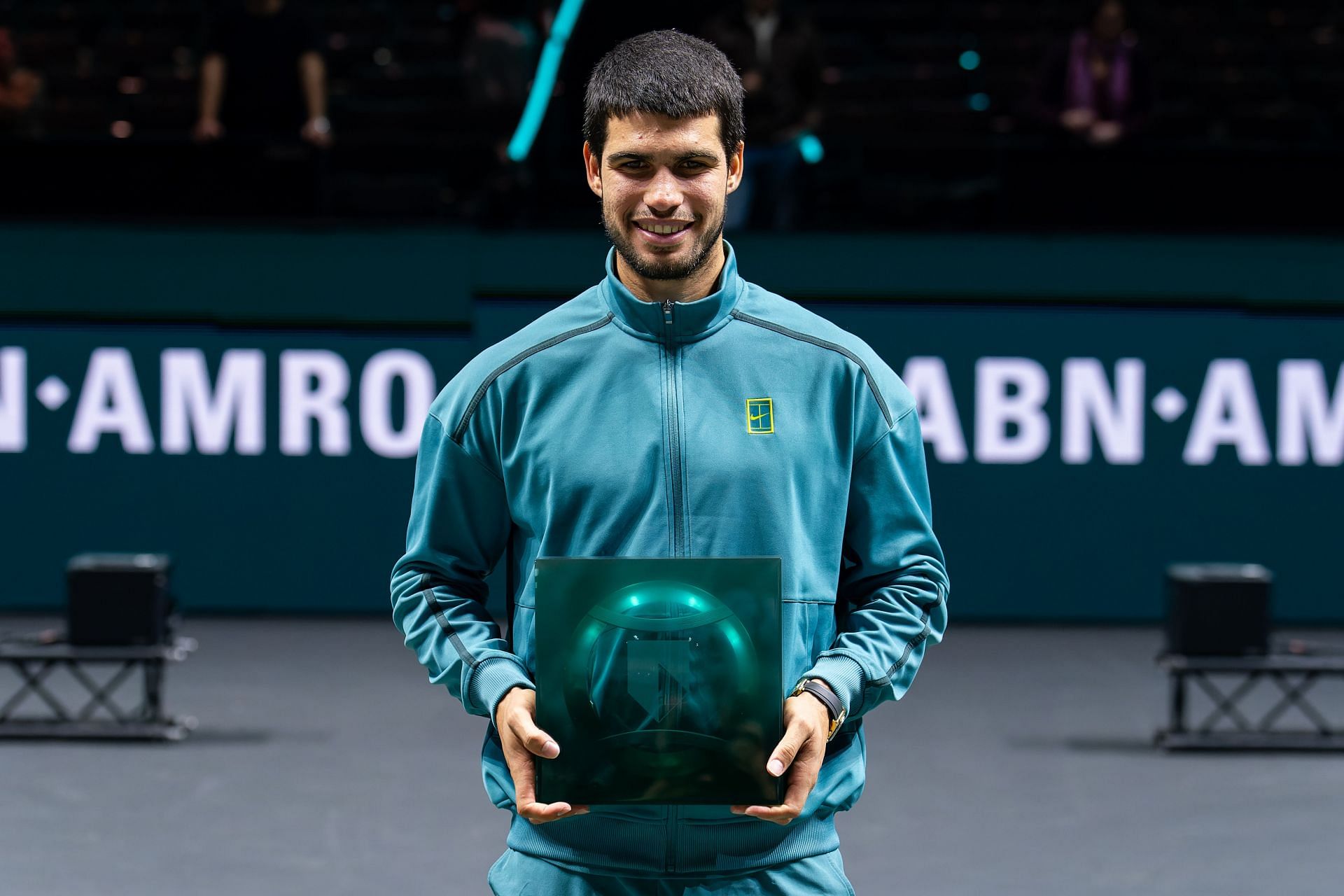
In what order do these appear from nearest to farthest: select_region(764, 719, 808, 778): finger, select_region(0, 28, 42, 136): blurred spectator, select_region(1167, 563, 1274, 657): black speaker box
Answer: select_region(764, 719, 808, 778): finger → select_region(1167, 563, 1274, 657): black speaker box → select_region(0, 28, 42, 136): blurred spectator

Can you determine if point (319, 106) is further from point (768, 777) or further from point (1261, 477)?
point (768, 777)

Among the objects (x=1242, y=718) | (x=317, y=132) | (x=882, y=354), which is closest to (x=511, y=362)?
(x=1242, y=718)

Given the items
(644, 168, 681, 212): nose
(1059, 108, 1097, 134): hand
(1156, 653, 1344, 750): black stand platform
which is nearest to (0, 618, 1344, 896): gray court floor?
(1156, 653, 1344, 750): black stand platform

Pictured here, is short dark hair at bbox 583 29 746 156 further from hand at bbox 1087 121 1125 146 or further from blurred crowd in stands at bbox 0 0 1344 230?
hand at bbox 1087 121 1125 146

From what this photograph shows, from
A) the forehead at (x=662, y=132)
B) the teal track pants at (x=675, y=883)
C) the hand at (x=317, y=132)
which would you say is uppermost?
the hand at (x=317, y=132)

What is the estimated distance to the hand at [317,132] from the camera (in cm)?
945

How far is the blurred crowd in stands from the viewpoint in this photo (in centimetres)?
938

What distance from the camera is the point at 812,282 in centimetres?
927

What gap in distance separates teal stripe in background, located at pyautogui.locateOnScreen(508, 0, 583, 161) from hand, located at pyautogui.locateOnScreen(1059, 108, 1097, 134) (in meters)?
2.65

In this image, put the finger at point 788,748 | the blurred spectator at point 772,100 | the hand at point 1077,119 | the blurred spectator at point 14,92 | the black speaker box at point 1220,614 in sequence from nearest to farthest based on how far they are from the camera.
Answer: the finger at point 788,748
the black speaker box at point 1220,614
the blurred spectator at point 772,100
the hand at point 1077,119
the blurred spectator at point 14,92

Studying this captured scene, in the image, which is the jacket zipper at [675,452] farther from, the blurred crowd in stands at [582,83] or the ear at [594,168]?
the blurred crowd in stands at [582,83]

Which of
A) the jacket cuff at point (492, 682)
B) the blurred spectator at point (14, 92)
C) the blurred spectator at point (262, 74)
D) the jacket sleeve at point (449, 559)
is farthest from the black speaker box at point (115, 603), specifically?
the jacket cuff at point (492, 682)

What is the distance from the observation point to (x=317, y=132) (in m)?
9.66

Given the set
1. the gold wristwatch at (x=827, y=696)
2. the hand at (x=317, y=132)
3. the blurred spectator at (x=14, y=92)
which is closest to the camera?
the gold wristwatch at (x=827, y=696)
